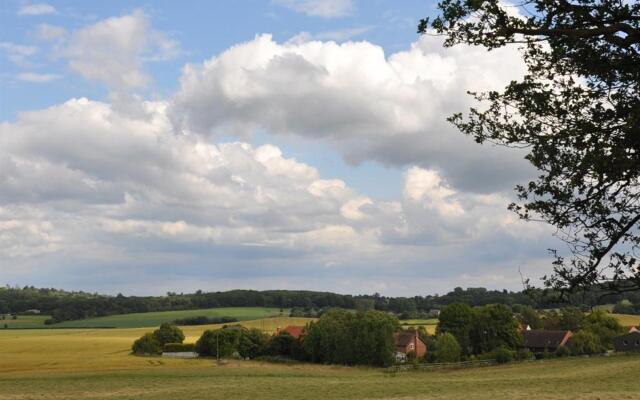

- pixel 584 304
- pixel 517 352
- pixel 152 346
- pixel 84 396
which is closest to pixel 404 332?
pixel 517 352

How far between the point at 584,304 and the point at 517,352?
280 feet

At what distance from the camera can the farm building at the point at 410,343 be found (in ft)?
356

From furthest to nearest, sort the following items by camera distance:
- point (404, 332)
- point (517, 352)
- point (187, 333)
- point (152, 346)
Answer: point (187, 333)
point (404, 332)
point (152, 346)
point (517, 352)

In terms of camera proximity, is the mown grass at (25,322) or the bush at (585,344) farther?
the mown grass at (25,322)

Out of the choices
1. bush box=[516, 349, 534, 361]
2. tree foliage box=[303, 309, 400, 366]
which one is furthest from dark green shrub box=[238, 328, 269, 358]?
bush box=[516, 349, 534, 361]

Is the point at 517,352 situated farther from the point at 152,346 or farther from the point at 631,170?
the point at 631,170

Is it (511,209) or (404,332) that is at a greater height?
(511,209)

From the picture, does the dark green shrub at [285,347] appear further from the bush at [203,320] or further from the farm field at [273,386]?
the bush at [203,320]

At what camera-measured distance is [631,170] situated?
40.9 ft

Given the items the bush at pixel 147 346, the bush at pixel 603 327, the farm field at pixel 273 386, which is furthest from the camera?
the bush at pixel 147 346

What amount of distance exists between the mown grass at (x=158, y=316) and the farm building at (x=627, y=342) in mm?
92739

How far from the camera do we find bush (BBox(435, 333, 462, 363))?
91.2 metres

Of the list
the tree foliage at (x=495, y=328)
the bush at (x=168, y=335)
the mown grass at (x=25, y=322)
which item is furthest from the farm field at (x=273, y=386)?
the mown grass at (x=25, y=322)

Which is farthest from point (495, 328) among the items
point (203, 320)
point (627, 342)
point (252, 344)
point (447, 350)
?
point (203, 320)
